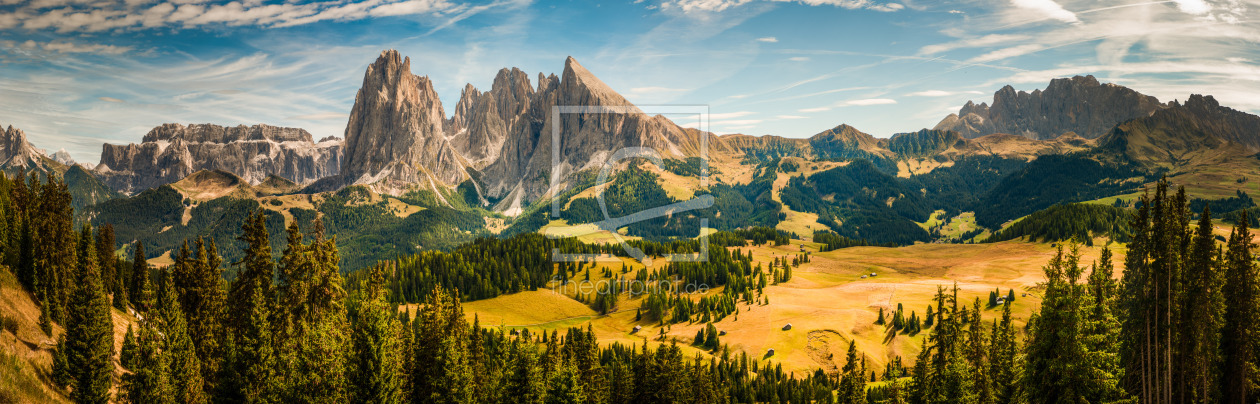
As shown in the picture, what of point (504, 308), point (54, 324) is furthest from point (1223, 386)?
point (504, 308)

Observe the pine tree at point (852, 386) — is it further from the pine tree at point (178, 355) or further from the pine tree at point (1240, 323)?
the pine tree at point (178, 355)

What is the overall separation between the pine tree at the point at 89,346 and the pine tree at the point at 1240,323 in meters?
88.9

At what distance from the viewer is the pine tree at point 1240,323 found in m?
47.7

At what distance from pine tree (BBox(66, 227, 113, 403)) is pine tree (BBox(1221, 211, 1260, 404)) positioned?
292ft

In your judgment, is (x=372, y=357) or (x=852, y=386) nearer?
(x=372, y=357)

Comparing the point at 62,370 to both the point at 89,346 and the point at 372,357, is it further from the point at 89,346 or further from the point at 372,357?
the point at 372,357

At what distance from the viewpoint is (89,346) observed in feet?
155

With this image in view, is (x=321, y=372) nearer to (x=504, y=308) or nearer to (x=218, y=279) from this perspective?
(x=218, y=279)

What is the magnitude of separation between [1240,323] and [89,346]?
93.0m

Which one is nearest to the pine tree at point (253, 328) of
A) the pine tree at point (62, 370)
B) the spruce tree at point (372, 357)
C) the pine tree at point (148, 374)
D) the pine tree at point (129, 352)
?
the pine tree at point (148, 374)

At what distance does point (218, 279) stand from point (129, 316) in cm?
3194

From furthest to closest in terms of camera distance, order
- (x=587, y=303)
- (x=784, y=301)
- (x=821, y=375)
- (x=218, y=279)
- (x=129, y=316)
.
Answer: (x=587, y=303)
(x=784, y=301)
(x=821, y=375)
(x=129, y=316)
(x=218, y=279)

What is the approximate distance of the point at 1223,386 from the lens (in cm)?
4969

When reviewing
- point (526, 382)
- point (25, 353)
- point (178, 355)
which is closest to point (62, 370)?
point (25, 353)
